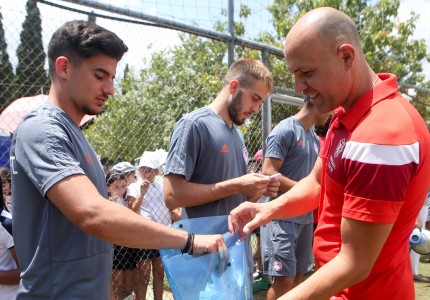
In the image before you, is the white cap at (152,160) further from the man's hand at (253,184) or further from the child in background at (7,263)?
the child in background at (7,263)

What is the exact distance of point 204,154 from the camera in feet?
10.7

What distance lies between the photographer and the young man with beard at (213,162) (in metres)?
3.18

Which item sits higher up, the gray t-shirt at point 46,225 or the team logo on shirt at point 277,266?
the gray t-shirt at point 46,225

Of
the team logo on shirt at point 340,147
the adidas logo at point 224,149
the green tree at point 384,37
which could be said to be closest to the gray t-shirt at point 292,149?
the adidas logo at point 224,149

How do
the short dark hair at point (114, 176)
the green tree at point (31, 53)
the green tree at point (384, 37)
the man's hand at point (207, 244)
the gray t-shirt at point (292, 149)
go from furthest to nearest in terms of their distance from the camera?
the green tree at point (384, 37) → the short dark hair at point (114, 176) → the gray t-shirt at point (292, 149) → the green tree at point (31, 53) → the man's hand at point (207, 244)

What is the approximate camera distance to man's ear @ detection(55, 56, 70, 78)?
207 cm

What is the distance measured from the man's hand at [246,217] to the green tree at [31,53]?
209 cm

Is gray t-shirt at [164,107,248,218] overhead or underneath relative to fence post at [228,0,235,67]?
underneath

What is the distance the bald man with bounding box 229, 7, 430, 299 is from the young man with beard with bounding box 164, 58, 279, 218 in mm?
1247

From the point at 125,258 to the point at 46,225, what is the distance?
11.8ft

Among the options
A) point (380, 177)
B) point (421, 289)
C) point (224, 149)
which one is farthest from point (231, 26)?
point (421, 289)

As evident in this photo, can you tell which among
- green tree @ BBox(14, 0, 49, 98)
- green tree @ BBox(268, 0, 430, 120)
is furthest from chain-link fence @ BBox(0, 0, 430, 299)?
green tree @ BBox(268, 0, 430, 120)

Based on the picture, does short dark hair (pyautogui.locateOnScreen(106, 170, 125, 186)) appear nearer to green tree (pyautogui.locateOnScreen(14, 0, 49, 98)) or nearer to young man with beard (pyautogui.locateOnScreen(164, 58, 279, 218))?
green tree (pyautogui.locateOnScreen(14, 0, 49, 98))

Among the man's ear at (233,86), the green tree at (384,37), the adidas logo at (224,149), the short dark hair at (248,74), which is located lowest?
the adidas logo at (224,149)
